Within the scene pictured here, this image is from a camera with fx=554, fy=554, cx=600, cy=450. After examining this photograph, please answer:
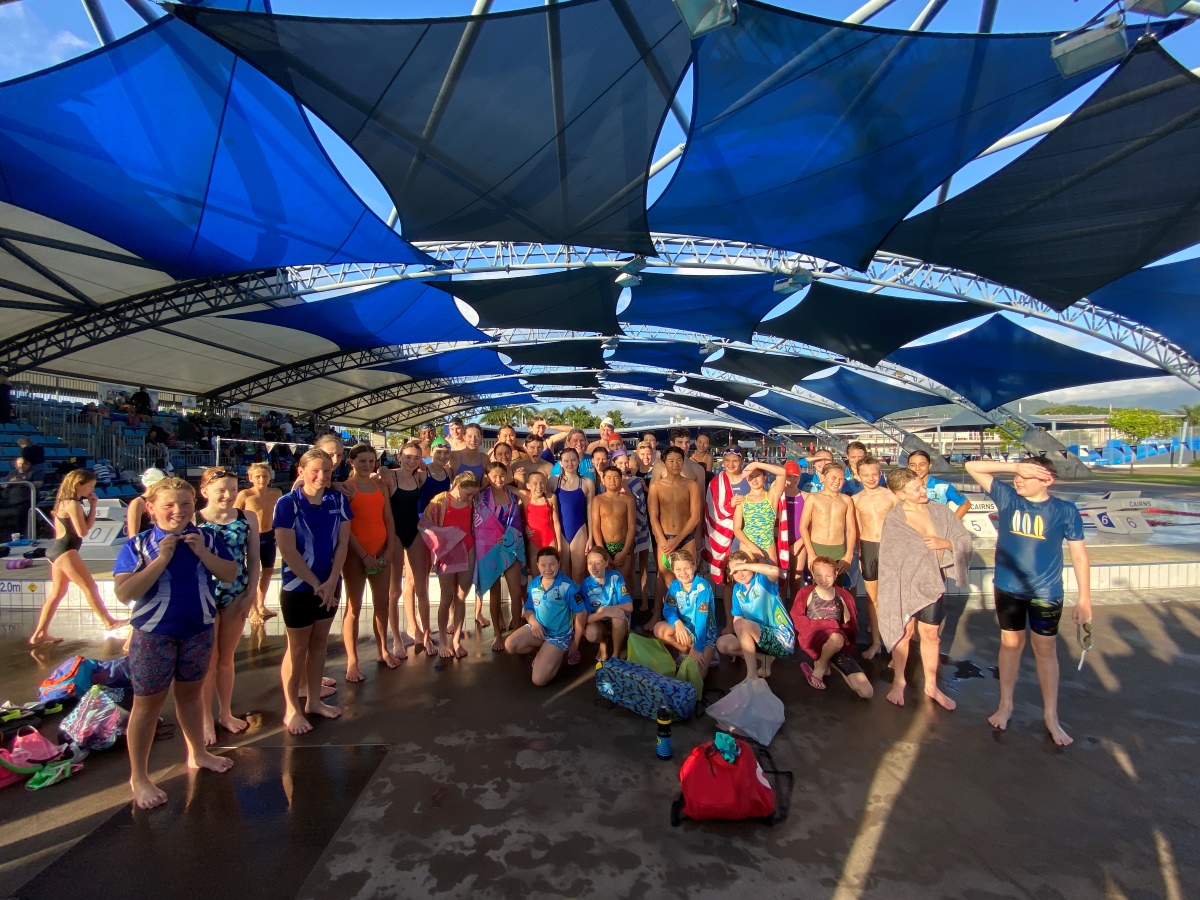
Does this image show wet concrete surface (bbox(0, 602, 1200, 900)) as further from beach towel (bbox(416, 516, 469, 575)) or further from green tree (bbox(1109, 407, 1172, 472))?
green tree (bbox(1109, 407, 1172, 472))

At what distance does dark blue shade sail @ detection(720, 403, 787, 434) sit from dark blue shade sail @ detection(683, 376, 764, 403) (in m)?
5.30

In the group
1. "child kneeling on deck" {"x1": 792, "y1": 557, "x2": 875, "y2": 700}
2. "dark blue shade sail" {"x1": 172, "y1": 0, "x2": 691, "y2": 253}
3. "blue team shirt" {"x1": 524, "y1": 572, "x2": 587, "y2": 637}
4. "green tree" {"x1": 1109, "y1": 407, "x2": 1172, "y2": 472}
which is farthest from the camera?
"green tree" {"x1": 1109, "y1": 407, "x2": 1172, "y2": 472}

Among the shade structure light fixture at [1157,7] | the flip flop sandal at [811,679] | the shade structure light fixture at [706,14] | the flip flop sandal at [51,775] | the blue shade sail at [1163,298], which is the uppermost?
the shade structure light fixture at [706,14]

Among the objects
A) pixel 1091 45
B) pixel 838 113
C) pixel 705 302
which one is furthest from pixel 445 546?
pixel 705 302

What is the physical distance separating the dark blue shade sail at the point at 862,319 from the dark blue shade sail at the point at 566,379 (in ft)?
55.6

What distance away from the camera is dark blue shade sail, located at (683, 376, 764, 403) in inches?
1166

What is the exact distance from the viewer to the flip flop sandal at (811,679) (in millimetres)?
3938

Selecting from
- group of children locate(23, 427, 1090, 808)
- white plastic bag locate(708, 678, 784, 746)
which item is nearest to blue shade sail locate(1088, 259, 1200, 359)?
group of children locate(23, 427, 1090, 808)

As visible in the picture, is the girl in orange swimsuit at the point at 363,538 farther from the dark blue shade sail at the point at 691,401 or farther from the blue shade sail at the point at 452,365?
the dark blue shade sail at the point at 691,401

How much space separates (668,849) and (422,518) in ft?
10.00

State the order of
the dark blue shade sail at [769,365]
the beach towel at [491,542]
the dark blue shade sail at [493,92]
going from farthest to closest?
1. the dark blue shade sail at [769,365]
2. the dark blue shade sail at [493,92]
3. the beach towel at [491,542]

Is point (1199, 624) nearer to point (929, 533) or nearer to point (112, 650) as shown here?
→ point (929, 533)

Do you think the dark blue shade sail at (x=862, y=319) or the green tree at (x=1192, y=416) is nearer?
the dark blue shade sail at (x=862, y=319)

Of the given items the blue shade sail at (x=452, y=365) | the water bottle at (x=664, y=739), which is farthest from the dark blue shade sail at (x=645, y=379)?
the water bottle at (x=664, y=739)
